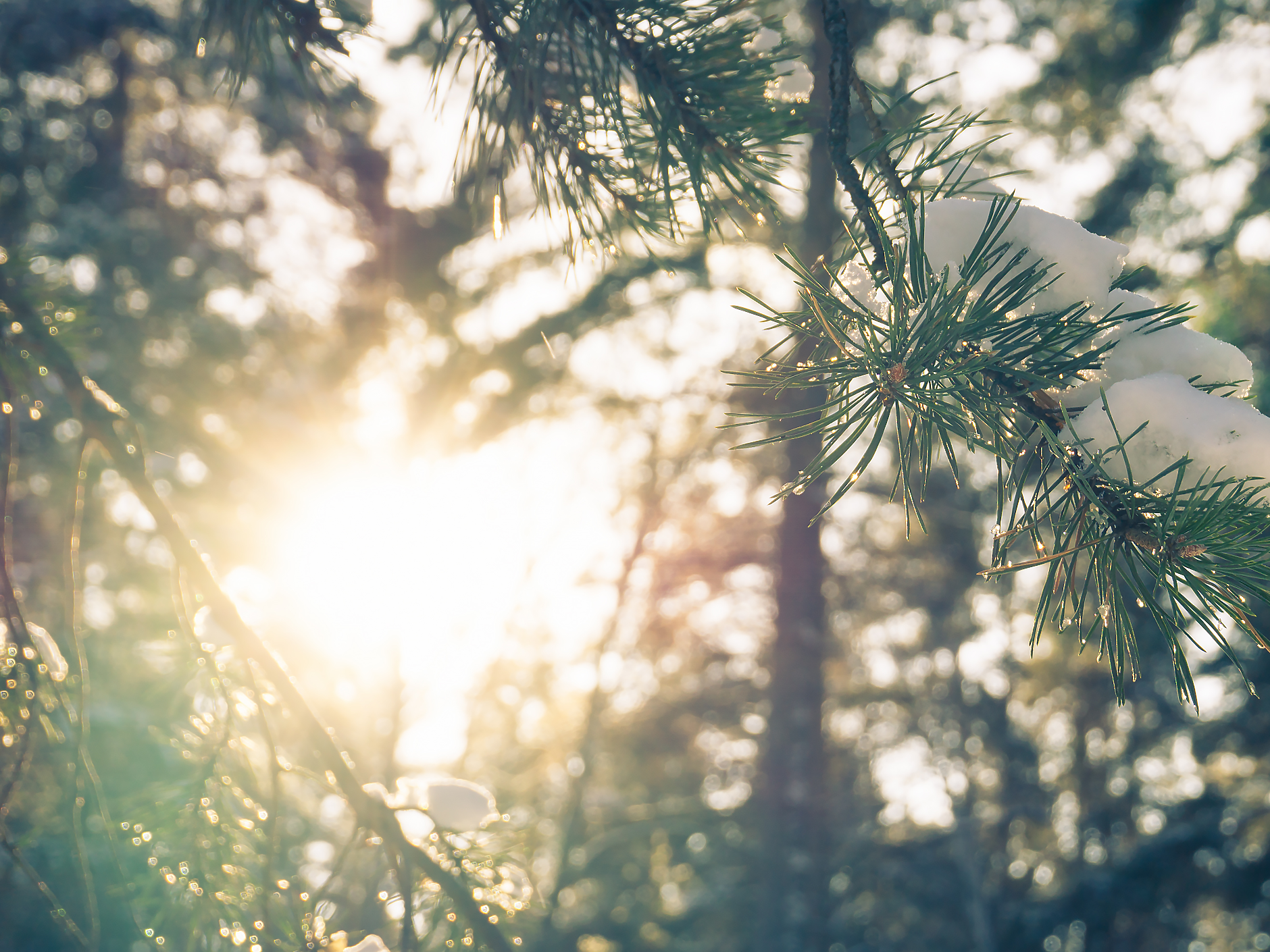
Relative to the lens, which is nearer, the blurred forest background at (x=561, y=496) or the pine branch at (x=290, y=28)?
the pine branch at (x=290, y=28)

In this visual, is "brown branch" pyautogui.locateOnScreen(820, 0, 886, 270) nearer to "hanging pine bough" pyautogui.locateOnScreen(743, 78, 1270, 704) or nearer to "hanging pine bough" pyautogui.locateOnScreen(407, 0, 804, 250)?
"hanging pine bough" pyautogui.locateOnScreen(743, 78, 1270, 704)

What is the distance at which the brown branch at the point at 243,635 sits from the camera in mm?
887

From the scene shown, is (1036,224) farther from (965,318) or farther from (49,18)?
(49,18)

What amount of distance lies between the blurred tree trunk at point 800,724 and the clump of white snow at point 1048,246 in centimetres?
278

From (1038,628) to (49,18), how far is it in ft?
15.4

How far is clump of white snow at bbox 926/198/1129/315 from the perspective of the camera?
0.56 meters

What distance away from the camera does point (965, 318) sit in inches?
21.5

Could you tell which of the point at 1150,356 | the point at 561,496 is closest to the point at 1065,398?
the point at 1150,356

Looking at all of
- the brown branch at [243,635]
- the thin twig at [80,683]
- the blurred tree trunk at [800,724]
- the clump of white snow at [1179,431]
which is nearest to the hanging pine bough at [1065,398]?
the clump of white snow at [1179,431]

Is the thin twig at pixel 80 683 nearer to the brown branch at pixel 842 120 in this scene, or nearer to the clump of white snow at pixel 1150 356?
the brown branch at pixel 842 120

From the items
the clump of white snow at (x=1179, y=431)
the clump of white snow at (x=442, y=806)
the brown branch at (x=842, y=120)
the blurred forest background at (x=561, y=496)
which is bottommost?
the clump of white snow at (x=442, y=806)

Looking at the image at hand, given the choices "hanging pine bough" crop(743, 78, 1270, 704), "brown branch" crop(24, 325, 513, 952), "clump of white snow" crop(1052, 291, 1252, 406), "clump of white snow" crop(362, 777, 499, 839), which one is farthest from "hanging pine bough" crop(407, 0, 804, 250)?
"clump of white snow" crop(362, 777, 499, 839)

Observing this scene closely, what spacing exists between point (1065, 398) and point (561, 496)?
17.0 feet

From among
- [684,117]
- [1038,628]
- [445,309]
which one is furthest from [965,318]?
[445,309]
